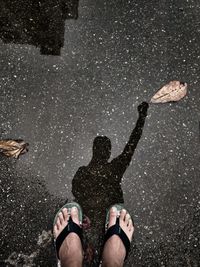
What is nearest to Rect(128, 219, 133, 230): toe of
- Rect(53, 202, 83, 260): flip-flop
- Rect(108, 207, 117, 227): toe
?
Rect(108, 207, 117, 227): toe

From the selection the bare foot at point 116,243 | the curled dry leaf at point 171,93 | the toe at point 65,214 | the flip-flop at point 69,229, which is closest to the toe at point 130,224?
the bare foot at point 116,243

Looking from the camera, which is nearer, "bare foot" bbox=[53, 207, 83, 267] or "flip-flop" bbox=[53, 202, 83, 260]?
"bare foot" bbox=[53, 207, 83, 267]

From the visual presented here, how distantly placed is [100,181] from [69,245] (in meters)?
0.57

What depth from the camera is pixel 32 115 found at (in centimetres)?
320

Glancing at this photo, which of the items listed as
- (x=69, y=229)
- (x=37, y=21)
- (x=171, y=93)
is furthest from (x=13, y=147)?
(x=171, y=93)

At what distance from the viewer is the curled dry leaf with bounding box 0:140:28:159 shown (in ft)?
10.3

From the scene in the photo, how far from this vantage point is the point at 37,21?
3.24m

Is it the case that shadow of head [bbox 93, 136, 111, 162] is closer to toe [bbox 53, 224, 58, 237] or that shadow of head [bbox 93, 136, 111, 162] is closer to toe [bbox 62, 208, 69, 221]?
toe [bbox 62, 208, 69, 221]

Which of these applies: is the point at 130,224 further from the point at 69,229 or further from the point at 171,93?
the point at 171,93

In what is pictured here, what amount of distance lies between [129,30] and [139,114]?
73cm

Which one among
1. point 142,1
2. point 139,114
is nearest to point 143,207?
point 139,114

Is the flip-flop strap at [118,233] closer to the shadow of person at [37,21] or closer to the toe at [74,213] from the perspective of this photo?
the toe at [74,213]

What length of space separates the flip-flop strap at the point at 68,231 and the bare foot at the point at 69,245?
0.07ft

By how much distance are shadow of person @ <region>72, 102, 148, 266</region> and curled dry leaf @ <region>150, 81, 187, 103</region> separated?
315 millimetres
